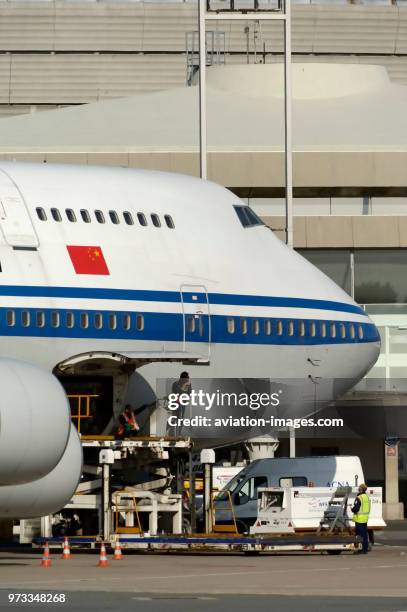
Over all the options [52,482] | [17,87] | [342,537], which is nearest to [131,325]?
[342,537]

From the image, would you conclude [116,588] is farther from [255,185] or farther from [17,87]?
[17,87]

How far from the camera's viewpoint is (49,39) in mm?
95500

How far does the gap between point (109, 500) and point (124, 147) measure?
28.4 meters

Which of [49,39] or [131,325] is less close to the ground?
[49,39]

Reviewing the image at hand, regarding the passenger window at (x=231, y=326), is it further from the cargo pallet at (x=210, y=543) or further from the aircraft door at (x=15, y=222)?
the cargo pallet at (x=210, y=543)

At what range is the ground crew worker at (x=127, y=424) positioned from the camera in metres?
32.5

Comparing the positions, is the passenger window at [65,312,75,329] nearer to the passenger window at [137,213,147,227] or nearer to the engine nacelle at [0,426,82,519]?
the passenger window at [137,213,147,227]

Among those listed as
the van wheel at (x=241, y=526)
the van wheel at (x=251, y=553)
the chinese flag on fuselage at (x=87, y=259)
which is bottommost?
the van wheel at (x=241, y=526)

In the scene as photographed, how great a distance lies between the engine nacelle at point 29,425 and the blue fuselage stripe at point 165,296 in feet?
35.2

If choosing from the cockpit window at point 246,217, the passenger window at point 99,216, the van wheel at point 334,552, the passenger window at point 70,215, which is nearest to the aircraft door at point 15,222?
the passenger window at point 70,215

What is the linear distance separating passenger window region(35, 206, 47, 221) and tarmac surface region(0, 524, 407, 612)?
22.4 feet

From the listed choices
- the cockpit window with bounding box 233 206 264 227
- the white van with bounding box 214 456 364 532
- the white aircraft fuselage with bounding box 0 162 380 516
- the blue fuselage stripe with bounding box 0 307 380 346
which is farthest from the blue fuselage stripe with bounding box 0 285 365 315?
the white van with bounding box 214 456 364 532

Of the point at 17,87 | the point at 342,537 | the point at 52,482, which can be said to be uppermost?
the point at 17,87

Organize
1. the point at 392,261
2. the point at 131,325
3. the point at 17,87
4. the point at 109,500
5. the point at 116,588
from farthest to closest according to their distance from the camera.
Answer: the point at 17,87, the point at 392,261, the point at 131,325, the point at 109,500, the point at 116,588
